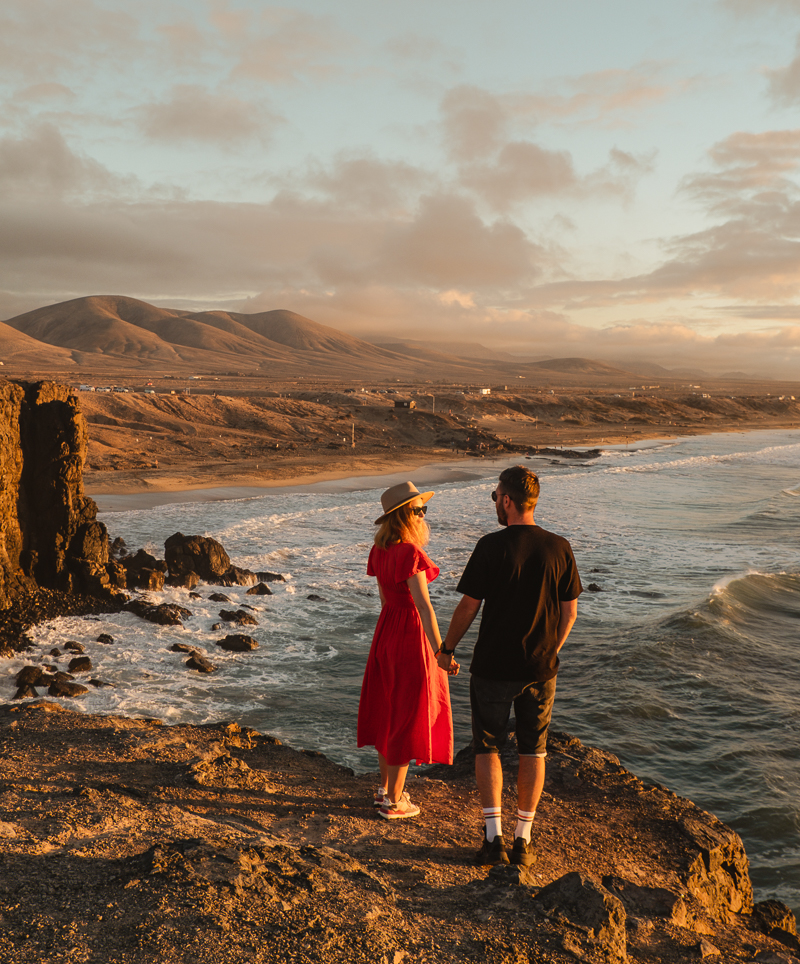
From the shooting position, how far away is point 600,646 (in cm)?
1277

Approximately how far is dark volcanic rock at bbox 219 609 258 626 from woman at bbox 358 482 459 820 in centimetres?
902

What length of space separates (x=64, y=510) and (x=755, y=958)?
13.1 meters

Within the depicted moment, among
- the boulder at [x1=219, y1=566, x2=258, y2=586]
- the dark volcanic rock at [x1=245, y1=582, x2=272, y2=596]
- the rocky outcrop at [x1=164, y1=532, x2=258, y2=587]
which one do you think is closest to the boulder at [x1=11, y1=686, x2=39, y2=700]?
the dark volcanic rock at [x1=245, y1=582, x2=272, y2=596]

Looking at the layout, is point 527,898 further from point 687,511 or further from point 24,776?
point 687,511

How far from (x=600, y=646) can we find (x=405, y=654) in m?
8.96

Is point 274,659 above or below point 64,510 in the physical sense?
below

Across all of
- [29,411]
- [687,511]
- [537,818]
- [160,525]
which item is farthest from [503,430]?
[537,818]

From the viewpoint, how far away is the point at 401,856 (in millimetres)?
4535

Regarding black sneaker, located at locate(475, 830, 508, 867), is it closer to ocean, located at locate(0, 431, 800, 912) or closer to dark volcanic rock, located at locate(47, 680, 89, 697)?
ocean, located at locate(0, 431, 800, 912)

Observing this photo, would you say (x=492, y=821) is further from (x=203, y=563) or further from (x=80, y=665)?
(x=203, y=563)

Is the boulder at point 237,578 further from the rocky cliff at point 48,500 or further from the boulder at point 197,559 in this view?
the rocky cliff at point 48,500

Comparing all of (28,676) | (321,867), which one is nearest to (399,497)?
(321,867)

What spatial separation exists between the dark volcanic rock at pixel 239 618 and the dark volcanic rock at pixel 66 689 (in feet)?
12.6

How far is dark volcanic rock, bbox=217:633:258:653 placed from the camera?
483 inches
